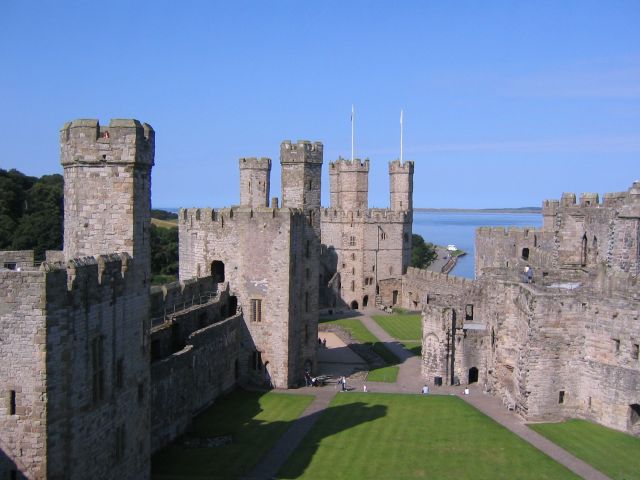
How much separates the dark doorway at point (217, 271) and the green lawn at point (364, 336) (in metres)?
10.8

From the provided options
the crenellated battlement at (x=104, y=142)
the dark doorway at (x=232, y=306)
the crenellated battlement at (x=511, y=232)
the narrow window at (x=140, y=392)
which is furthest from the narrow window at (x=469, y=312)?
the crenellated battlement at (x=104, y=142)

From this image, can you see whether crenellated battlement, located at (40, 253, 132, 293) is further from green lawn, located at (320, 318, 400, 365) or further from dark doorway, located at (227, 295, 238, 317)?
green lawn, located at (320, 318, 400, 365)

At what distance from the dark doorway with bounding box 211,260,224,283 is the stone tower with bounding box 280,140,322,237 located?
502cm


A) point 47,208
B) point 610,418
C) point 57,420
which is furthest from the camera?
point 47,208

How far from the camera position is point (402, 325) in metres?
50.4

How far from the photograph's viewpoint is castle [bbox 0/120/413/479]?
14242mm

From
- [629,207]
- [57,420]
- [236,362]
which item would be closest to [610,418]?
[629,207]

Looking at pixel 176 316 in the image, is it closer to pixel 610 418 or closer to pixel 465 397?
pixel 465 397

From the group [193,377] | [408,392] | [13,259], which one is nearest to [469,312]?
[408,392]

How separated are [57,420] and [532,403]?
19.0 m

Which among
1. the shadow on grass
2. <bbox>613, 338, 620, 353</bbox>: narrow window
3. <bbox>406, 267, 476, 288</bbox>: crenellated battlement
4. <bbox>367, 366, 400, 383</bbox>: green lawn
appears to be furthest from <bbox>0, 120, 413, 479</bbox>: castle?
<bbox>406, 267, 476, 288</bbox>: crenellated battlement

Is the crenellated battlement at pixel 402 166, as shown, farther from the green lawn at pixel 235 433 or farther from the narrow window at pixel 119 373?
the narrow window at pixel 119 373

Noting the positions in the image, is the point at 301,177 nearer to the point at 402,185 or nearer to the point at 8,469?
the point at 8,469

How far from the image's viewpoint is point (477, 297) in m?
36.0
